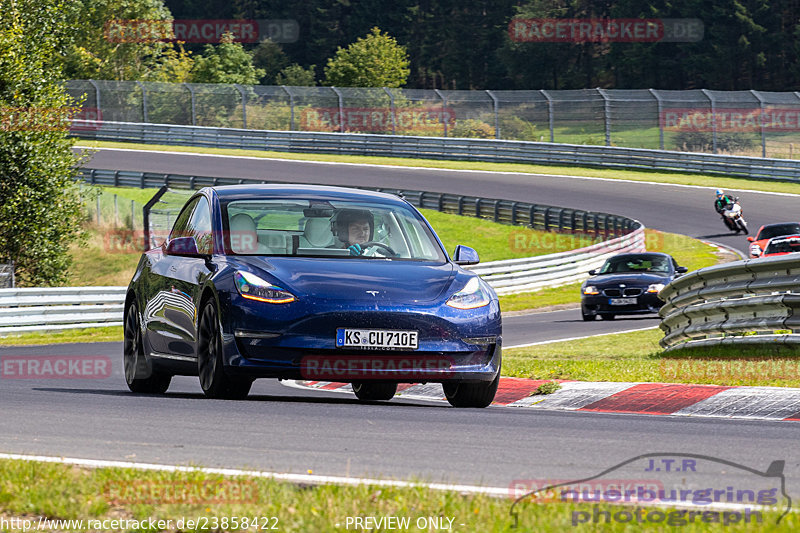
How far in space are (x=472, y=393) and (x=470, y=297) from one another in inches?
34.5

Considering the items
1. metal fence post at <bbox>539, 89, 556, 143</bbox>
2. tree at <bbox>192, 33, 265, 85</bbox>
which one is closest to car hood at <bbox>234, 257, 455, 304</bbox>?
metal fence post at <bbox>539, 89, 556, 143</bbox>

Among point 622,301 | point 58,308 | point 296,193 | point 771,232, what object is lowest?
point 58,308

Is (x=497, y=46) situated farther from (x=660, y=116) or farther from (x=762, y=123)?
(x=762, y=123)

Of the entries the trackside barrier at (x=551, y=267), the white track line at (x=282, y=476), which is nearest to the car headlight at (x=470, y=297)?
the white track line at (x=282, y=476)

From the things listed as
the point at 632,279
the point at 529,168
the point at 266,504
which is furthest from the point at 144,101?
the point at 266,504

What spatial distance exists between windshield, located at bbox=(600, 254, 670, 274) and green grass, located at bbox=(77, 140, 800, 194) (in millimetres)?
22678

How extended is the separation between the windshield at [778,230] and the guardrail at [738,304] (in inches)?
477

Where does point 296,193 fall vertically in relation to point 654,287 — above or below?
above

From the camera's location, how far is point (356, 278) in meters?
8.27

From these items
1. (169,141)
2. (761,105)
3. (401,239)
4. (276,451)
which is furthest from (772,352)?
(169,141)

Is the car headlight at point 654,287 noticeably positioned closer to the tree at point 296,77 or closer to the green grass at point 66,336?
the green grass at point 66,336

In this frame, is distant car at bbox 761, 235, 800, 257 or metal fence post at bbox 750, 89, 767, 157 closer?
distant car at bbox 761, 235, 800, 257

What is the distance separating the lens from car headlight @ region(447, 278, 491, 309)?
834 cm

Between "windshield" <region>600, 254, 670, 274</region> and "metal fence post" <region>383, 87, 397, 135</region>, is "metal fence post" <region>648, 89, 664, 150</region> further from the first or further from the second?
"windshield" <region>600, 254, 670, 274</region>
